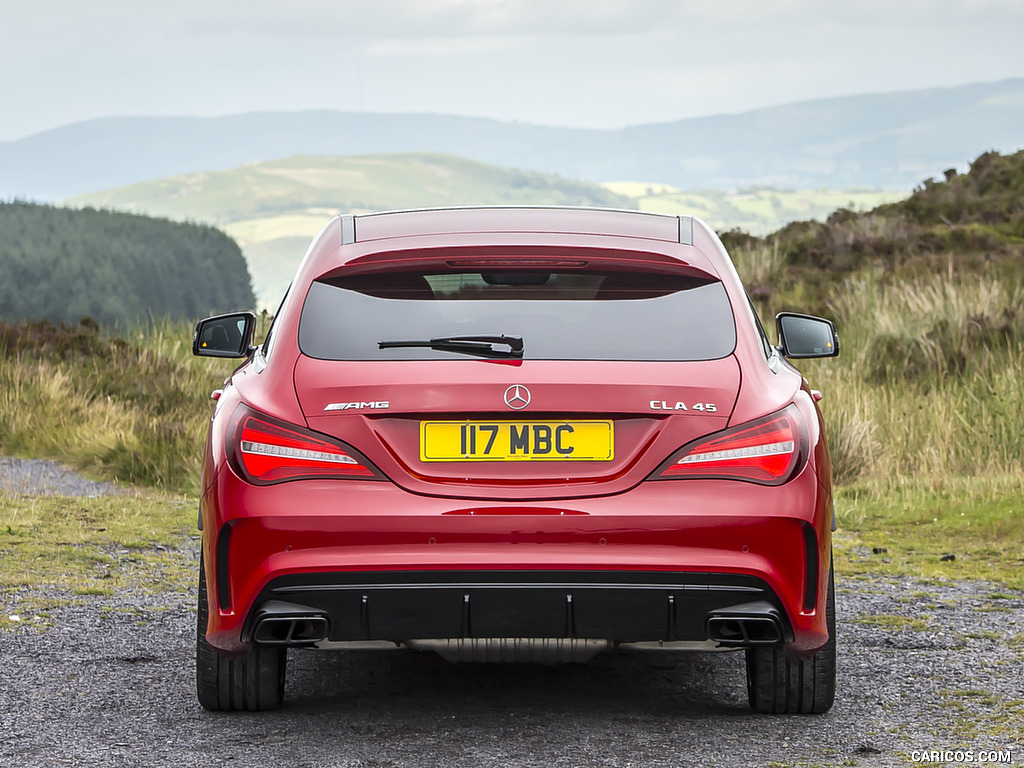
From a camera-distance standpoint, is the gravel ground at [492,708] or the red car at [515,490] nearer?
the red car at [515,490]

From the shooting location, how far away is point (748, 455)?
159 inches

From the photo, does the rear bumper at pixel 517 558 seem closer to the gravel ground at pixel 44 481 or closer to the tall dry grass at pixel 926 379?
the gravel ground at pixel 44 481

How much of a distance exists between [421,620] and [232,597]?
0.56 meters

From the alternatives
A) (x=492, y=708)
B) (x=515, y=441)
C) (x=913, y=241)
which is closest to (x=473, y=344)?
(x=515, y=441)

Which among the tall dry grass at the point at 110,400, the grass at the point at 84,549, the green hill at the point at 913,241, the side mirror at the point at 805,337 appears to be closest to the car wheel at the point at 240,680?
the grass at the point at 84,549

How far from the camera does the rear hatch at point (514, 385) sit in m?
3.99

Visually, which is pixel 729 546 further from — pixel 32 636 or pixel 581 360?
pixel 32 636

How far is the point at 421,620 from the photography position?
4012mm

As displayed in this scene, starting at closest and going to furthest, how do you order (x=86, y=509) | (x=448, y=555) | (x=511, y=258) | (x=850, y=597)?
(x=448, y=555) → (x=511, y=258) → (x=850, y=597) → (x=86, y=509)

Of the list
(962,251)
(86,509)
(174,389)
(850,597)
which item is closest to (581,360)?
(850,597)

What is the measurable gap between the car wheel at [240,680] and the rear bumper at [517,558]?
60 centimetres

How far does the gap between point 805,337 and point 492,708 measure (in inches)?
74.1

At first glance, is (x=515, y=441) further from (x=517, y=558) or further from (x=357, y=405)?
→ (x=357, y=405)

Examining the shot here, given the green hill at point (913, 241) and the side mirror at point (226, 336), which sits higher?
the green hill at point (913, 241)
